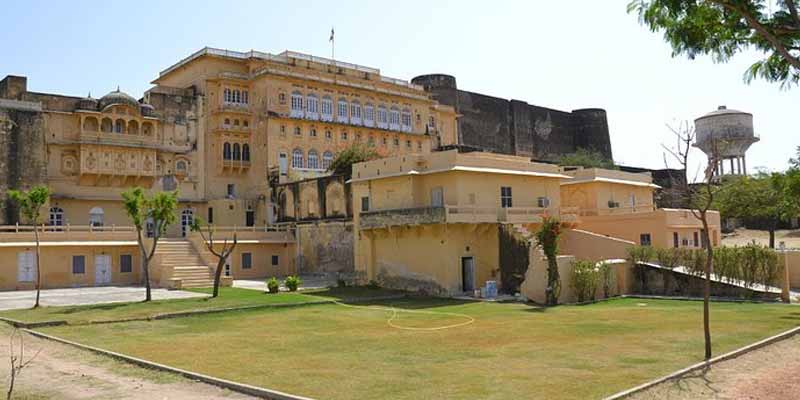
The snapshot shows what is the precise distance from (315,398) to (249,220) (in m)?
35.8

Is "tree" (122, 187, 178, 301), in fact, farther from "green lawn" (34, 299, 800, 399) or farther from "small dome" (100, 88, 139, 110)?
"small dome" (100, 88, 139, 110)

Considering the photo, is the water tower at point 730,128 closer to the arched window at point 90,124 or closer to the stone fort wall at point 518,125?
the stone fort wall at point 518,125

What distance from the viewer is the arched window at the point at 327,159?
45.5 metres

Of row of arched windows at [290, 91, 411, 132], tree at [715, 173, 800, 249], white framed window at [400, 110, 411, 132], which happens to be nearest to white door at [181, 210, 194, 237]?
row of arched windows at [290, 91, 411, 132]

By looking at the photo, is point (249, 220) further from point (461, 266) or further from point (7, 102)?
point (461, 266)

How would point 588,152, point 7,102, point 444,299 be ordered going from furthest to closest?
point 588,152 < point 7,102 < point 444,299

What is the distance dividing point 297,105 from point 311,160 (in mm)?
3707

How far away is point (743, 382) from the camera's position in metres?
9.36

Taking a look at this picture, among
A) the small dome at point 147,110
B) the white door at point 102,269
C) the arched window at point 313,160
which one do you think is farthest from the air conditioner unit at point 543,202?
the small dome at point 147,110

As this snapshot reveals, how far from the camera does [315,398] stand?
29.0 ft

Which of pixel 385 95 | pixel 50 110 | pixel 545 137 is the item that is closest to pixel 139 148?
pixel 50 110

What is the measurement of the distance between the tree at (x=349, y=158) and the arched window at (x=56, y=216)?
15761 mm

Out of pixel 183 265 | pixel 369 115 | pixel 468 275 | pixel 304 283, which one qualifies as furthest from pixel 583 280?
pixel 369 115

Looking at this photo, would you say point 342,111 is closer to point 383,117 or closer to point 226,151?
point 383,117
